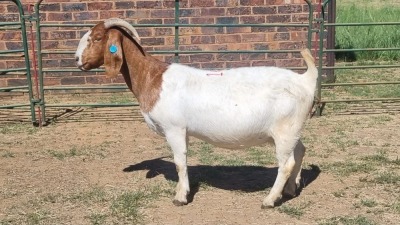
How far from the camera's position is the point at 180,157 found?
523 centimetres

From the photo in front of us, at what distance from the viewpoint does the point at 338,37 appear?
1430cm

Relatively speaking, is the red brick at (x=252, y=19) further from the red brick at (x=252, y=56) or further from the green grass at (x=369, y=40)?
the green grass at (x=369, y=40)

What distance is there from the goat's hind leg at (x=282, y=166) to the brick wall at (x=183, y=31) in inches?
212

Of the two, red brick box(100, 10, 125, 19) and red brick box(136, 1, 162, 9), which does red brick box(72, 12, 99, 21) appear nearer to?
red brick box(100, 10, 125, 19)

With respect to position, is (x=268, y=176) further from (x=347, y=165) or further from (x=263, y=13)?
(x=263, y=13)

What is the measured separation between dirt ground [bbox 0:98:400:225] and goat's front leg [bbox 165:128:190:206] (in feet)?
0.30

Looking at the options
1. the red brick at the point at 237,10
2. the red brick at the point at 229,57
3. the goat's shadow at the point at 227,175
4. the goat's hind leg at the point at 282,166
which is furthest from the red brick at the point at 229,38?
the goat's hind leg at the point at 282,166

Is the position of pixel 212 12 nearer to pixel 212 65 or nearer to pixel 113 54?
pixel 212 65

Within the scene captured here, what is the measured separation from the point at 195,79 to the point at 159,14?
17.0 feet

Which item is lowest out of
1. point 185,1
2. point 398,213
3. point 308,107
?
point 398,213

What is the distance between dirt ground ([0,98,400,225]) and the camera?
509 cm

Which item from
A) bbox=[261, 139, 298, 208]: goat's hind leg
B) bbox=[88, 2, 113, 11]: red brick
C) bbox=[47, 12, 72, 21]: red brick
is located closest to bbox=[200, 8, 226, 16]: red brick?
bbox=[88, 2, 113, 11]: red brick

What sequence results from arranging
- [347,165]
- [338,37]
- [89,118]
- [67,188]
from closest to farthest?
[67,188] < [347,165] < [89,118] < [338,37]

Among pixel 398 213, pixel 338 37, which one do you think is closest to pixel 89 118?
pixel 398 213
